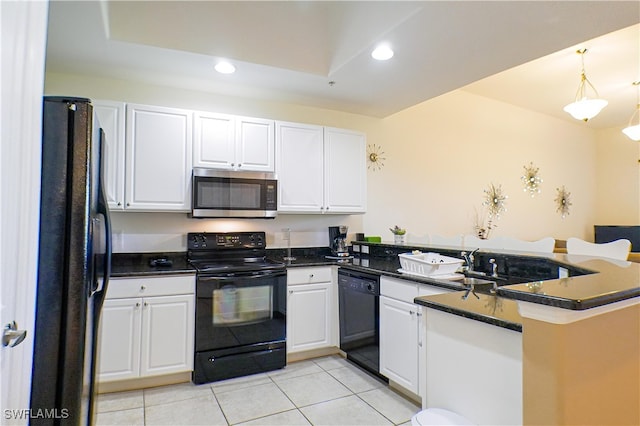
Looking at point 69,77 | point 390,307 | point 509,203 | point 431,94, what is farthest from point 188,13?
point 509,203

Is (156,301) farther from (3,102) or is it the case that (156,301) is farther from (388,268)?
(3,102)

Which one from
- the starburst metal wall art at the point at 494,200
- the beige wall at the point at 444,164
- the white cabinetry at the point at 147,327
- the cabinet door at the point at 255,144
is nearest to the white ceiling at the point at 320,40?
the beige wall at the point at 444,164

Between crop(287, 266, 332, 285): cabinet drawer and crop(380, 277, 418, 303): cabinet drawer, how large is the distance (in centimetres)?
67

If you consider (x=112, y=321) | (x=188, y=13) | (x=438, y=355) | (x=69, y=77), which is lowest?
(x=112, y=321)

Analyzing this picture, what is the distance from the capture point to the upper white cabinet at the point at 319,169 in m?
3.38

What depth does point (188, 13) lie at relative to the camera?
8.16ft

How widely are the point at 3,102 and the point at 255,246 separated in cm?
267

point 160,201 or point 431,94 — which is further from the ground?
point 431,94

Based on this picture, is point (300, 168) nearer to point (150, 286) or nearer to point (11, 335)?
point (150, 286)

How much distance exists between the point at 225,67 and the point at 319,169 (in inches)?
50.3

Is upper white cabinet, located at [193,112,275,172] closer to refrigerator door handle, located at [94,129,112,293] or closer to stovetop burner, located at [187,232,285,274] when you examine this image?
stovetop burner, located at [187,232,285,274]

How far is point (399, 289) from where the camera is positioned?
2.52m

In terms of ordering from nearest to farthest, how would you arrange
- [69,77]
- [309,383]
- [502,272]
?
[502,272]
[309,383]
[69,77]

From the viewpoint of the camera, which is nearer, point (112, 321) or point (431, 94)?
point (112, 321)
